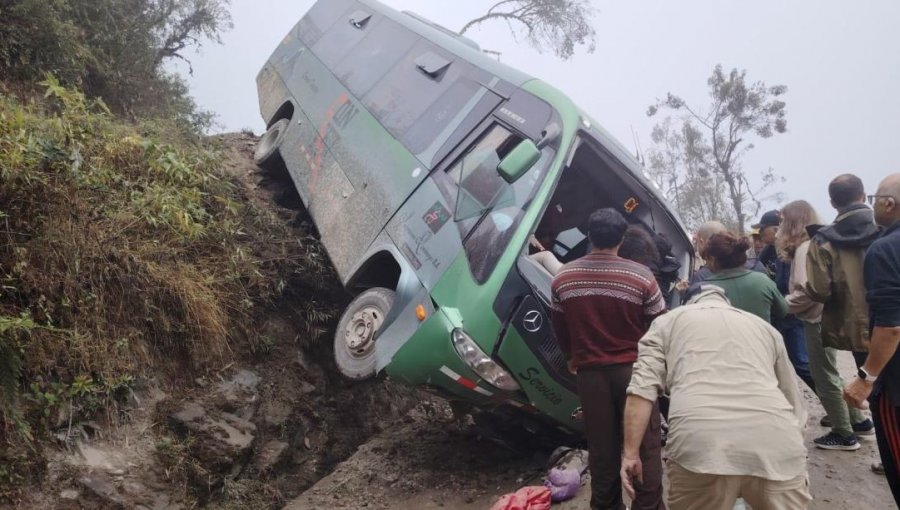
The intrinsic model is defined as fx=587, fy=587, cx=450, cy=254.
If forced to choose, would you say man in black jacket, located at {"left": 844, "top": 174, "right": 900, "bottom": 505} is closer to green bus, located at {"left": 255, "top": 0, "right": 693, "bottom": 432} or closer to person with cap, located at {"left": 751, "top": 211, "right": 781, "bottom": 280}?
green bus, located at {"left": 255, "top": 0, "right": 693, "bottom": 432}

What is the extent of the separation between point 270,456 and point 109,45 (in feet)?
21.5

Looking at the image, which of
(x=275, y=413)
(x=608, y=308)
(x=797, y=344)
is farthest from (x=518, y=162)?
(x=797, y=344)

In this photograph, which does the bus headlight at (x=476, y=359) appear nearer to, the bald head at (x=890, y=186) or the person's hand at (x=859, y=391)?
the person's hand at (x=859, y=391)

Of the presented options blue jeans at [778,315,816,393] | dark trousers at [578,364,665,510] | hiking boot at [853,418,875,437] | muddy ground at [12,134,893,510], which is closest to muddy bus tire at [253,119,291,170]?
muddy ground at [12,134,893,510]

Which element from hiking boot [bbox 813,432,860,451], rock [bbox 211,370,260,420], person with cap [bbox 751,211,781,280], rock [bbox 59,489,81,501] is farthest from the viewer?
person with cap [bbox 751,211,781,280]

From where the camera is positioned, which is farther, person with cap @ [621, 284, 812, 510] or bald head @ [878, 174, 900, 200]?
bald head @ [878, 174, 900, 200]

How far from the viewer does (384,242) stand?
170 inches

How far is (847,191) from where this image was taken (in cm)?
317

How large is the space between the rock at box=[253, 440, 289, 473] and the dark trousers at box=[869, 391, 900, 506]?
3.48m

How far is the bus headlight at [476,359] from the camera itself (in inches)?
130

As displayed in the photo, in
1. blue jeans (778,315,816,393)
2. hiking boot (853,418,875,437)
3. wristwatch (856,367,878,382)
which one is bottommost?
wristwatch (856,367,878,382)

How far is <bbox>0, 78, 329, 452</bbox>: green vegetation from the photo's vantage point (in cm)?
332

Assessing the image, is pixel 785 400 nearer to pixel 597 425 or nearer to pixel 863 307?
pixel 597 425

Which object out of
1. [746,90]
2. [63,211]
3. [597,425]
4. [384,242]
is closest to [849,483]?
[597,425]
